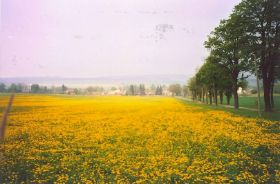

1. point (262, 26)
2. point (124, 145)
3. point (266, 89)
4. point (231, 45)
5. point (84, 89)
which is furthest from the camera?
point (266, 89)

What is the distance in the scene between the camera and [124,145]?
855 centimetres

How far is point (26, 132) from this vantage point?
28.1 ft

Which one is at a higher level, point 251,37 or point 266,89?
point 251,37

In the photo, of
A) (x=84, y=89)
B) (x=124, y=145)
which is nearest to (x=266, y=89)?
(x=124, y=145)

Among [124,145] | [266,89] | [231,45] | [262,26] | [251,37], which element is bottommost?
[124,145]

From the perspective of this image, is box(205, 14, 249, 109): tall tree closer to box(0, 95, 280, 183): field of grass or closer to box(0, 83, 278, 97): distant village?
box(0, 95, 280, 183): field of grass

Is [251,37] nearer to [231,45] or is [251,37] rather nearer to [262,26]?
[262,26]

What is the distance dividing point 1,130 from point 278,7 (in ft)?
35.3

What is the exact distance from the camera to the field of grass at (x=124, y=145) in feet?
21.2

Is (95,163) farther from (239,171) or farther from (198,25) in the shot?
(198,25)

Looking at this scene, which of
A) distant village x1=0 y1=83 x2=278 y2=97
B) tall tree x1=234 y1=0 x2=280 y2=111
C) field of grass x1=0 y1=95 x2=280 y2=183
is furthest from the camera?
tall tree x1=234 y1=0 x2=280 y2=111

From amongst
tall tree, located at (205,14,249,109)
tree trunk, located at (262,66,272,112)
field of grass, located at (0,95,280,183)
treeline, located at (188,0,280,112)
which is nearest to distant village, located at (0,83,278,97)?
field of grass, located at (0,95,280,183)

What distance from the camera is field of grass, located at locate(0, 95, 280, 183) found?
6461mm

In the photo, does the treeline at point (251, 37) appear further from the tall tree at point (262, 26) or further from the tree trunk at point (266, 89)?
the tree trunk at point (266, 89)
